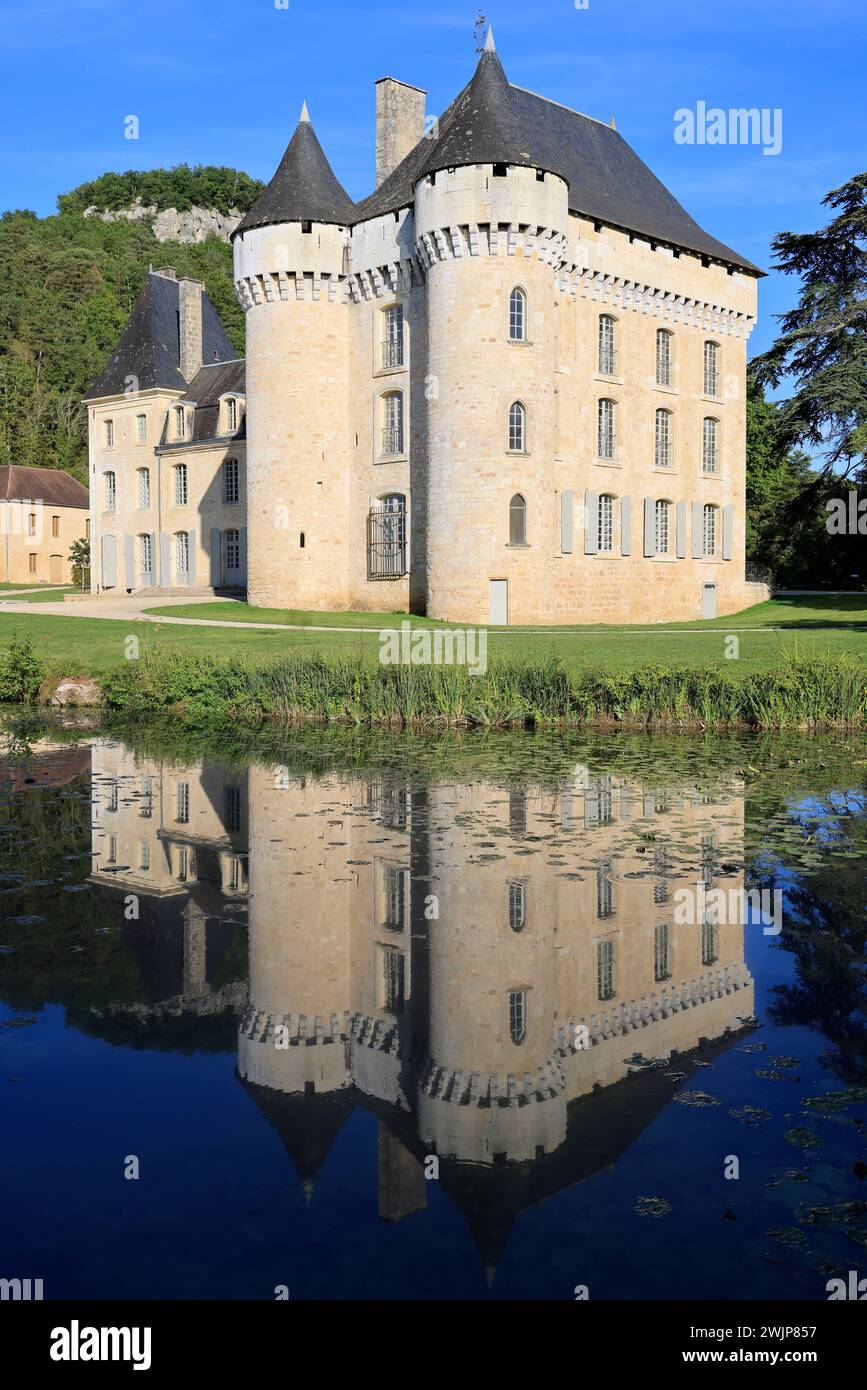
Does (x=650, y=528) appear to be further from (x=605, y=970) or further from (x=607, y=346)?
(x=605, y=970)

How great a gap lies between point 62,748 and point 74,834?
505 cm

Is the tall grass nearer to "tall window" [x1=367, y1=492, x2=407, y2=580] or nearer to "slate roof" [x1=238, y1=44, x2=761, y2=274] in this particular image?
"tall window" [x1=367, y1=492, x2=407, y2=580]

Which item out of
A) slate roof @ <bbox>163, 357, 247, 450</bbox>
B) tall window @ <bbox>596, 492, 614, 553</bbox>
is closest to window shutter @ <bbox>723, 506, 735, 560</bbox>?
tall window @ <bbox>596, 492, 614, 553</bbox>

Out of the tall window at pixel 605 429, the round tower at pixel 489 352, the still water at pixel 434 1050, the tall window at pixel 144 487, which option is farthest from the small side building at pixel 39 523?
the still water at pixel 434 1050

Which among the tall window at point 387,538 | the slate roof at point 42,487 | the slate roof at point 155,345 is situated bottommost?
the tall window at point 387,538

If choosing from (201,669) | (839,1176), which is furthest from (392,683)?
(839,1176)

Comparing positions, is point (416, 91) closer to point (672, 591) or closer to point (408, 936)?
point (672, 591)

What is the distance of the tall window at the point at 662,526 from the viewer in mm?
37188

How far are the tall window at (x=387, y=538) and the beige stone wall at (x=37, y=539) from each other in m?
29.8

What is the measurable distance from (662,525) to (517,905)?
31.1 m

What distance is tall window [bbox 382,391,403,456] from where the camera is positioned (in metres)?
34.3

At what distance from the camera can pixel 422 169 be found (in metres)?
31.0

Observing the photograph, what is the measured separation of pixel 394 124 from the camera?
35531 millimetres

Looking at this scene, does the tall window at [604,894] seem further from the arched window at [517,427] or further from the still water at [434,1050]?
the arched window at [517,427]
